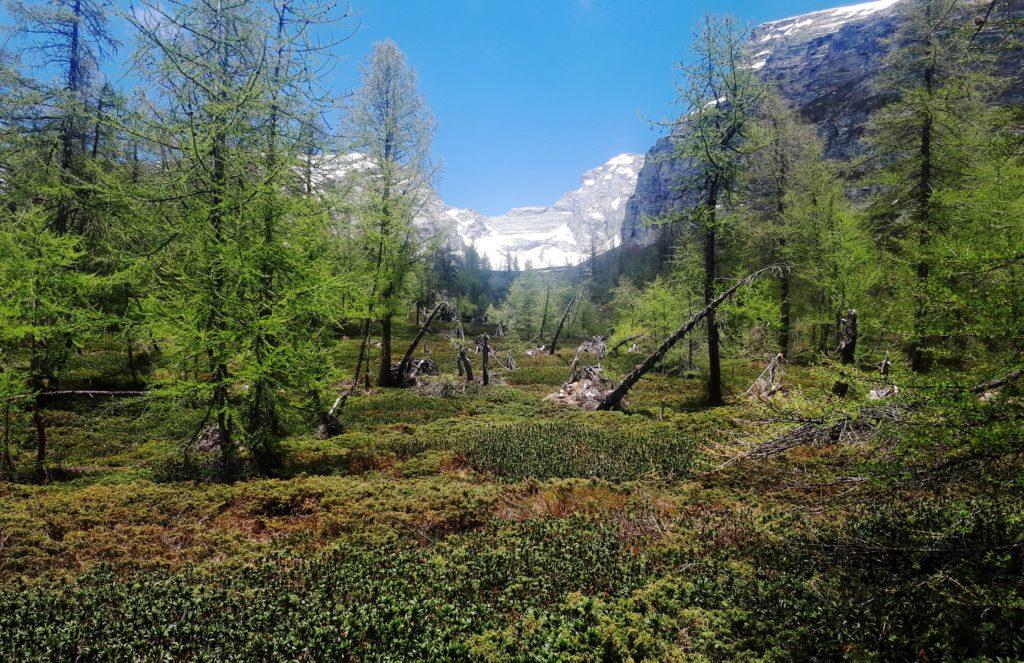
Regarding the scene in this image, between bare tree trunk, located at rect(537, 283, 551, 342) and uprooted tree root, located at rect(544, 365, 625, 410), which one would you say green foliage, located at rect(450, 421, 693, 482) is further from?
bare tree trunk, located at rect(537, 283, 551, 342)

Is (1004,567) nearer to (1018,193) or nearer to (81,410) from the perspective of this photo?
(1018,193)

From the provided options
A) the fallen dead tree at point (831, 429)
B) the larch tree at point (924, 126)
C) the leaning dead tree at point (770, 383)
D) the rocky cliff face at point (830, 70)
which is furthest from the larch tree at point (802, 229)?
the rocky cliff face at point (830, 70)

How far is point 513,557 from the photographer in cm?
518

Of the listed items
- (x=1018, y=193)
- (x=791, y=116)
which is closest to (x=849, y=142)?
(x=791, y=116)

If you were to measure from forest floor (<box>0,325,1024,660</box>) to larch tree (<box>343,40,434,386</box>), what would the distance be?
10.3m

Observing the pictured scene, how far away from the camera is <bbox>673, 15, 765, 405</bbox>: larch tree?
1305 centimetres

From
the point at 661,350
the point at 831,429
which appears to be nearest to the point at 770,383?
the point at 661,350

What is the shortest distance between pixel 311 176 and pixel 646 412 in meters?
12.2

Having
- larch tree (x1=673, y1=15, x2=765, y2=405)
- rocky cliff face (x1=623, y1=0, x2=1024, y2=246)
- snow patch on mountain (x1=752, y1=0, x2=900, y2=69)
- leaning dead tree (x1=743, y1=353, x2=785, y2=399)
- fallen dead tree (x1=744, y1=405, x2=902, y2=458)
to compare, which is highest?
snow patch on mountain (x1=752, y1=0, x2=900, y2=69)

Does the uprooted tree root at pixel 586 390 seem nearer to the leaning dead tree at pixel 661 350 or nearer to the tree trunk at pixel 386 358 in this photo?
the leaning dead tree at pixel 661 350

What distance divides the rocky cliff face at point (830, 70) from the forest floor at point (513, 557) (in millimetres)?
62398

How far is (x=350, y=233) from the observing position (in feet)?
53.3

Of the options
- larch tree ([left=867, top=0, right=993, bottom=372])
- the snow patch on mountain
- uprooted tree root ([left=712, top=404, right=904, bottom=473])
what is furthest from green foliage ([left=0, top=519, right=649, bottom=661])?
the snow patch on mountain

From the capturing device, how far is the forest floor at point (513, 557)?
137 inches
